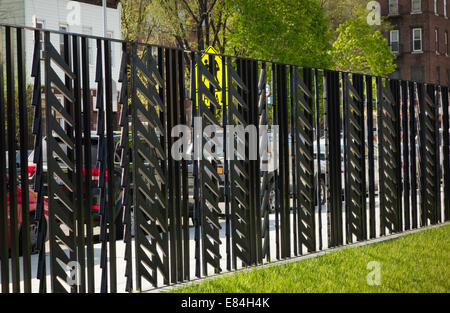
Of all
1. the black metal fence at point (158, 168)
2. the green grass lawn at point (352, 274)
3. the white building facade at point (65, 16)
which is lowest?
the green grass lawn at point (352, 274)

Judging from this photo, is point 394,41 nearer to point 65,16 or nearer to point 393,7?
point 393,7

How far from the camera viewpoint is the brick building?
59156mm

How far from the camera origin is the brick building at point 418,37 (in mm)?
59156

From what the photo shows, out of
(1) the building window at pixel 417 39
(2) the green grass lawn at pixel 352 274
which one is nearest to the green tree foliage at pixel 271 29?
(2) the green grass lawn at pixel 352 274

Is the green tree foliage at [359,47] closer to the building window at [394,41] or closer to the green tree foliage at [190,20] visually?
the green tree foliage at [190,20]

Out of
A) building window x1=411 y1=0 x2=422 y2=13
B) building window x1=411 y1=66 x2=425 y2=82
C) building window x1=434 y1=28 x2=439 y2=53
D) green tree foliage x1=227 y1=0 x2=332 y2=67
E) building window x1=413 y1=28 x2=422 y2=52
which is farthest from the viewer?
building window x1=434 y1=28 x2=439 y2=53

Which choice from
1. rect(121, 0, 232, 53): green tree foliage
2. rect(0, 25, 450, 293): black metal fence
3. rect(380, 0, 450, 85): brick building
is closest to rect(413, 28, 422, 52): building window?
rect(380, 0, 450, 85): brick building

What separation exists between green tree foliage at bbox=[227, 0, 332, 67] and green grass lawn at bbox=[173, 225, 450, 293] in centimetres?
1562

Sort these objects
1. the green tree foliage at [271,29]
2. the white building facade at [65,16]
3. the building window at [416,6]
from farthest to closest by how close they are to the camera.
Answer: the building window at [416,6] → the white building facade at [65,16] → the green tree foliage at [271,29]

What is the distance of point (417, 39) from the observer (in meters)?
59.8

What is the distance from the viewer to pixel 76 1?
35.9m

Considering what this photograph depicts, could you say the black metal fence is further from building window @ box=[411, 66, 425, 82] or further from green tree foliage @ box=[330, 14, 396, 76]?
building window @ box=[411, 66, 425, 82]

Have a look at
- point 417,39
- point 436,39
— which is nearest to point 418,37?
point 417,39

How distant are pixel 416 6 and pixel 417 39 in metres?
2.65
